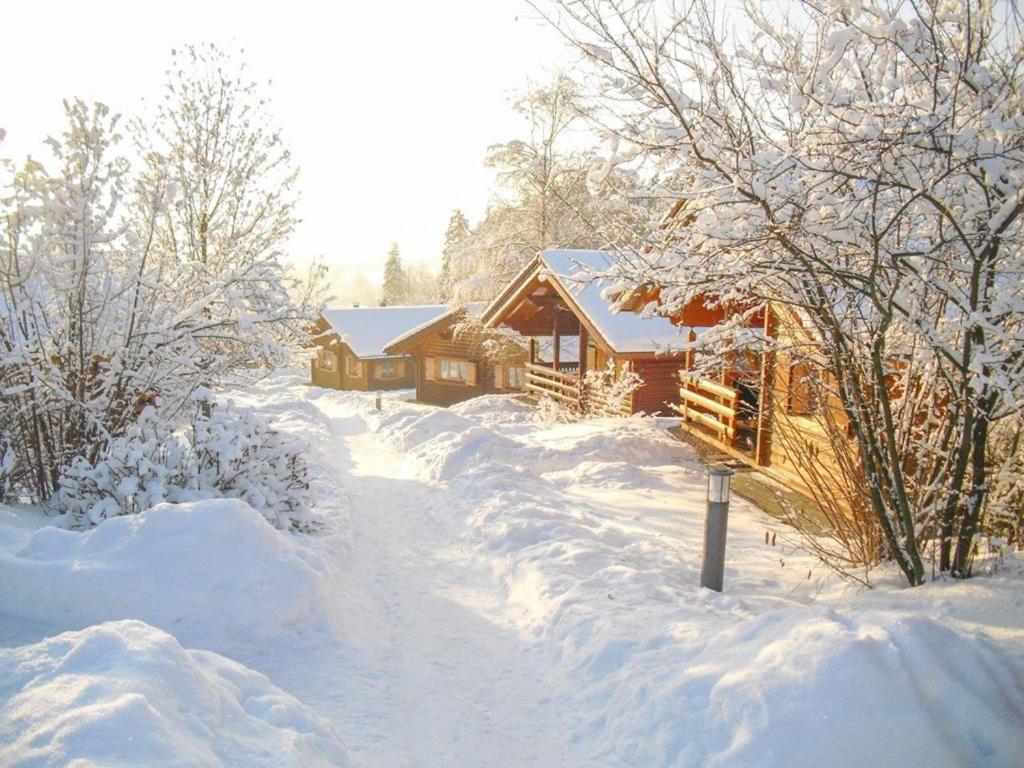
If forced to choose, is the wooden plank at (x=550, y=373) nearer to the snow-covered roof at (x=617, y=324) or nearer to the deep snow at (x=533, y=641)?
the snow-covered roof at (x=617, y=324)

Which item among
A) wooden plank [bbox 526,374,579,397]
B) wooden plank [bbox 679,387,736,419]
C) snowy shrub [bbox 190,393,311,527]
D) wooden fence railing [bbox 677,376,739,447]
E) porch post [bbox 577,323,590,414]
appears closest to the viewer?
snowy shrub [bbox 190,393,311,527]

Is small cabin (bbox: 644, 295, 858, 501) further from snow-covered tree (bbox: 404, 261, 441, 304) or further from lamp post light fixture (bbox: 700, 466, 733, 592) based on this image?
snow-covered tree (bbox: 404, 261, 441, 304)

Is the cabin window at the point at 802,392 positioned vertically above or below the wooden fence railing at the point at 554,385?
above

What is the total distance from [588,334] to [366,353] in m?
22.2

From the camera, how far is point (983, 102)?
349cm

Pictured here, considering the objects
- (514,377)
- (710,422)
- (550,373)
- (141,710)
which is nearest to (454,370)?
(514,377)

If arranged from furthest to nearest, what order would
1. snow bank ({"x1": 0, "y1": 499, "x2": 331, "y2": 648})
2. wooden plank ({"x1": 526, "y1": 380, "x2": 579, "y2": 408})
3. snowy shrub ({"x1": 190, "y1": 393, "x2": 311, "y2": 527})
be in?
wooden plank ({"x1": 526, "y1": 380, "x2": 579, "y2": 408}), snowy shrub ({"x1": 190, "y1": 393, "x2": 311, "y2": 527}), snow bank ({"x1": 0, "y1": 499, "x2": 331, "y2": 648})

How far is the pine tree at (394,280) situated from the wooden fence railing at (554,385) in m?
50.7

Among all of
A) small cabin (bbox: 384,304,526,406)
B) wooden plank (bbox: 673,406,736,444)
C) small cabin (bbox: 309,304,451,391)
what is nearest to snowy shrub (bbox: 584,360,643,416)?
wooden plank (bbox: 673,406,736,444)

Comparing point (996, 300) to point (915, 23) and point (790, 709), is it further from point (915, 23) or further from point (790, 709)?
point (790, 709)

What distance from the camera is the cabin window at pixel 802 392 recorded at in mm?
5383

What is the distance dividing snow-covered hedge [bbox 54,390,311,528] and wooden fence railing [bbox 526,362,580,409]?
12359 millimetres

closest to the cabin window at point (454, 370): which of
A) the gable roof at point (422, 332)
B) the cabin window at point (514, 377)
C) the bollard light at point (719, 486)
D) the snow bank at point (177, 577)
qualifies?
the gable roof at point (422, 332)

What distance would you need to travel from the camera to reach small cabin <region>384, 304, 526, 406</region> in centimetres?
2658
